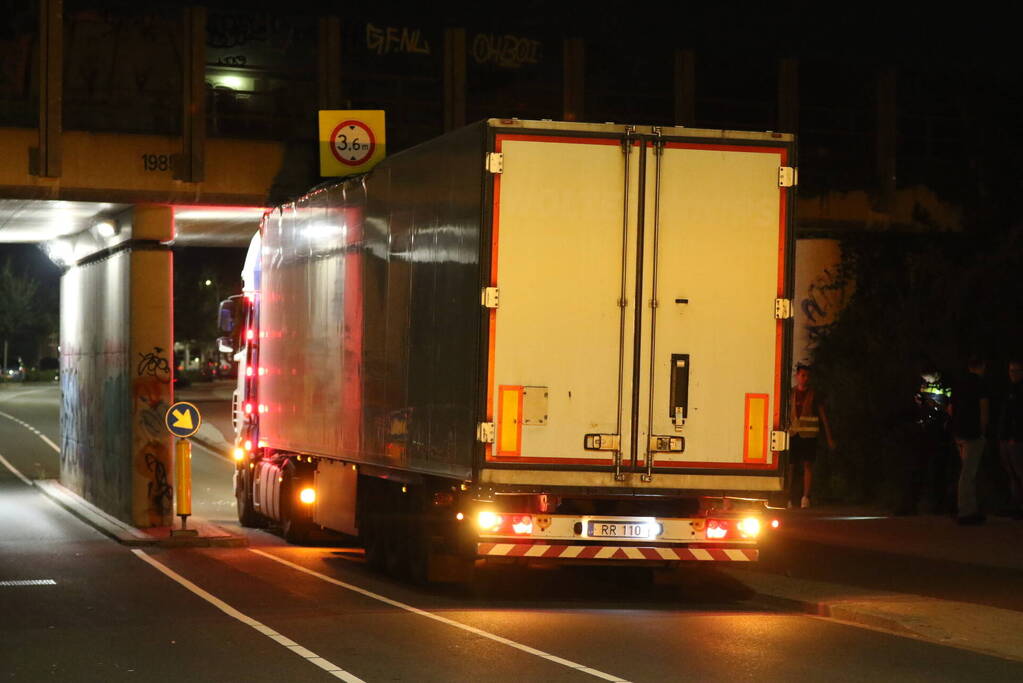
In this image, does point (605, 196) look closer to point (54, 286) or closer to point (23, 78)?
point (23, 78)

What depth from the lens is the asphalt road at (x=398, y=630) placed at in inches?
384

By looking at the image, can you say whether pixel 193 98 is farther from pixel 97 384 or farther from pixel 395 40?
pixel 97 384

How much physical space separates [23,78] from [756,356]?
11.3 metres

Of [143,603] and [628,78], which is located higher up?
[628,78]

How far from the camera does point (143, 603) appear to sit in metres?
13.1

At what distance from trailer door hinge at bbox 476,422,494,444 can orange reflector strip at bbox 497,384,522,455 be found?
6 cm

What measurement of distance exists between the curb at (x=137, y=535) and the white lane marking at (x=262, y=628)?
208 centimetres

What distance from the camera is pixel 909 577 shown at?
14438 millimetres

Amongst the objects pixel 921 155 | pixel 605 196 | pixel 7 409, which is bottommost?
pixel 7 409

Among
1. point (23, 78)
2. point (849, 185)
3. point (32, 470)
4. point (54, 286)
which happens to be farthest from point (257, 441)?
point (54, 286)

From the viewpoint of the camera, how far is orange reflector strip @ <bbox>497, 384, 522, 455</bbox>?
488 inches

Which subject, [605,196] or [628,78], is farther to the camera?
[628,78]

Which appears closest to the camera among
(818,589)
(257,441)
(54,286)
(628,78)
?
(818,589)

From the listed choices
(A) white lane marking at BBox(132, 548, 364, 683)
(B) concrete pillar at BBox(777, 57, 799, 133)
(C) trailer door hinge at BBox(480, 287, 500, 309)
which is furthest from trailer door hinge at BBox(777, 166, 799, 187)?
(B) concrete pillar at BBox(777, 57, 799, 133)
